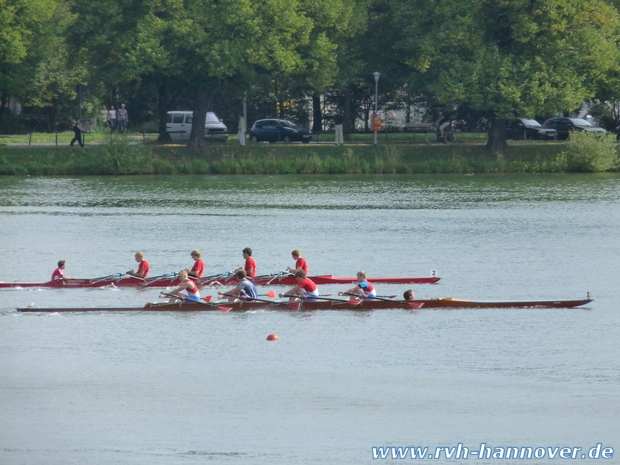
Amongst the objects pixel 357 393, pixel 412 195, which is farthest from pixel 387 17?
pixel 357 393

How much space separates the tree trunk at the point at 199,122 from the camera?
6366 cm

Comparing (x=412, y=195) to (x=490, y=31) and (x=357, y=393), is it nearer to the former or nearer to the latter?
(x=490, y=31)

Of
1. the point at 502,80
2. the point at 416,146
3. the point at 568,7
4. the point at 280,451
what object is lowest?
the point at 280,451

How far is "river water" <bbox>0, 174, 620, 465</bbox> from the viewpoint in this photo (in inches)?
703

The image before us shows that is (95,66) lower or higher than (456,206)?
higher

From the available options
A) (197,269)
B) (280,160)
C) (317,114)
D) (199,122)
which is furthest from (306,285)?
(317,114)

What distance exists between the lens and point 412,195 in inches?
2147

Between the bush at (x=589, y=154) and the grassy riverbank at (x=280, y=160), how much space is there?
0.38 feet

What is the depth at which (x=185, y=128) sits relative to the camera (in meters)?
68.2

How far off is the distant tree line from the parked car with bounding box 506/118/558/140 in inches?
222

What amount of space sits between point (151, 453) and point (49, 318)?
33.7 feet

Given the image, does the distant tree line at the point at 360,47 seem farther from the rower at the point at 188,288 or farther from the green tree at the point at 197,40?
the rower at the point at 188,288

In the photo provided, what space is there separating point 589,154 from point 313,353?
4304 centimetres

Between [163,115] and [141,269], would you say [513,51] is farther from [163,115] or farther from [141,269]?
[141,269]
